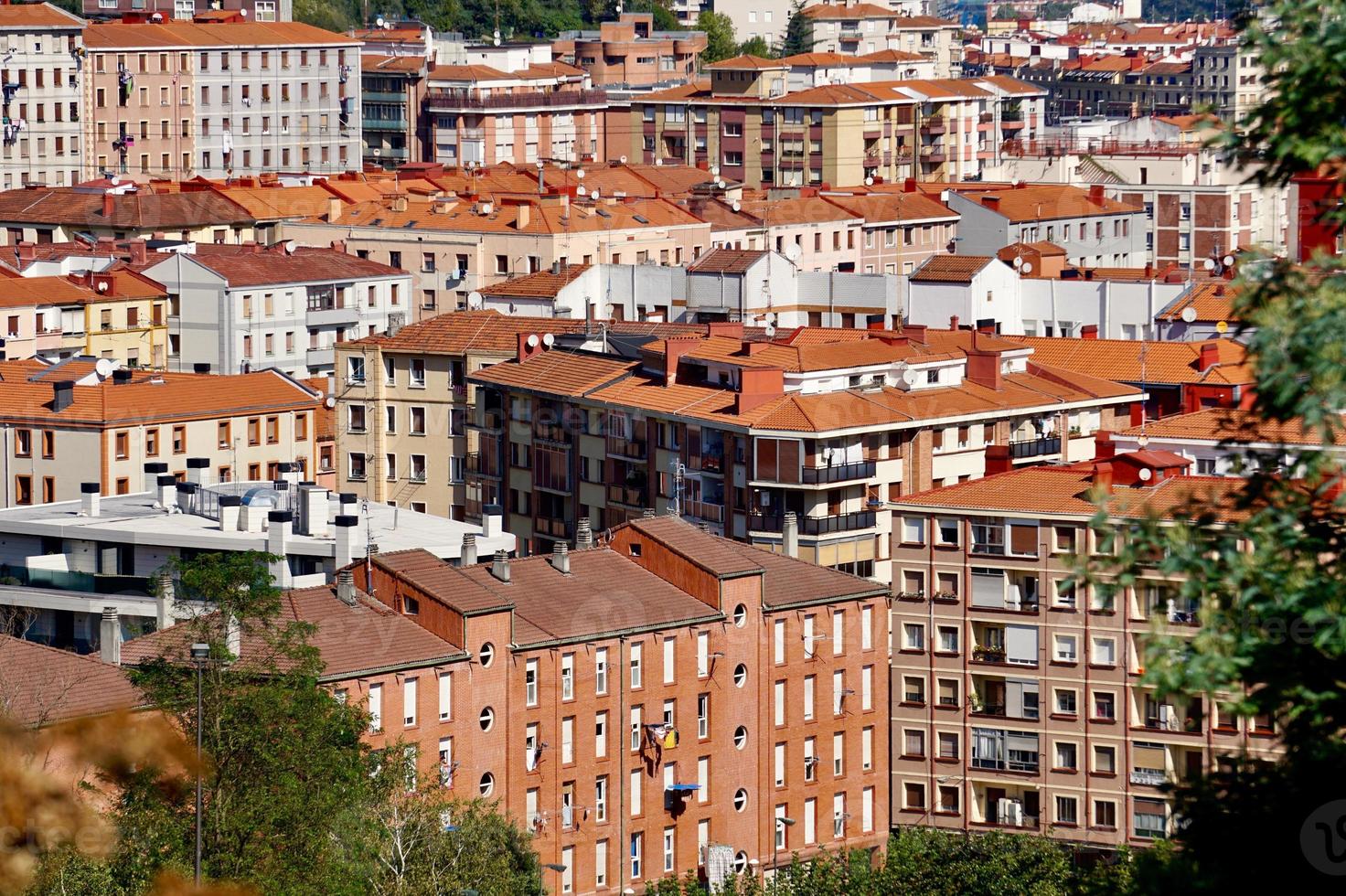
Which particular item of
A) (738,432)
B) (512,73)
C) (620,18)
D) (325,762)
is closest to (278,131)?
(512,73)

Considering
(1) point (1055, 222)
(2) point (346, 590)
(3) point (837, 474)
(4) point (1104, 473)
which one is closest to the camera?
(2) point (346, 590)

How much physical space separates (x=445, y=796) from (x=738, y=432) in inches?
598

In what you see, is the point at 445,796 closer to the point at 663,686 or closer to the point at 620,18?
the point at 663,686

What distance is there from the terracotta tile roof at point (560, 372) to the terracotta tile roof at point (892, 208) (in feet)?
105

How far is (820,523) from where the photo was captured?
51.5 m

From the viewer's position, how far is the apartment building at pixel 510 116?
120750mm

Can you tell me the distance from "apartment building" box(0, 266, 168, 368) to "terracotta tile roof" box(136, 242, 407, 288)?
64.2 inches

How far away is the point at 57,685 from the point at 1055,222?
62257mm

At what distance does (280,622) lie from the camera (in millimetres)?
37188

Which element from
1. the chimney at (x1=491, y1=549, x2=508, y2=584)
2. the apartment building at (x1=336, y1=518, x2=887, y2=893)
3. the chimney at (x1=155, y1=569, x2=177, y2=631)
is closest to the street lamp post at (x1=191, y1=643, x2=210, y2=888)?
the apartment building at (x1=336, y1=518, x2=887, y2=893)

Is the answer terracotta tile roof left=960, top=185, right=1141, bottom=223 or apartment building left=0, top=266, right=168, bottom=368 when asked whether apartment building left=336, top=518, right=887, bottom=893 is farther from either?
terracotta tile roof left=960, top=185, right=1141, bottom=223

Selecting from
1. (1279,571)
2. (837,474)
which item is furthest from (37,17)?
(1279,571)

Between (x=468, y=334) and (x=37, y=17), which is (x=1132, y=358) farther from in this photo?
(x=37, y=17)

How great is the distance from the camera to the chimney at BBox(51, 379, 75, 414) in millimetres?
60031
